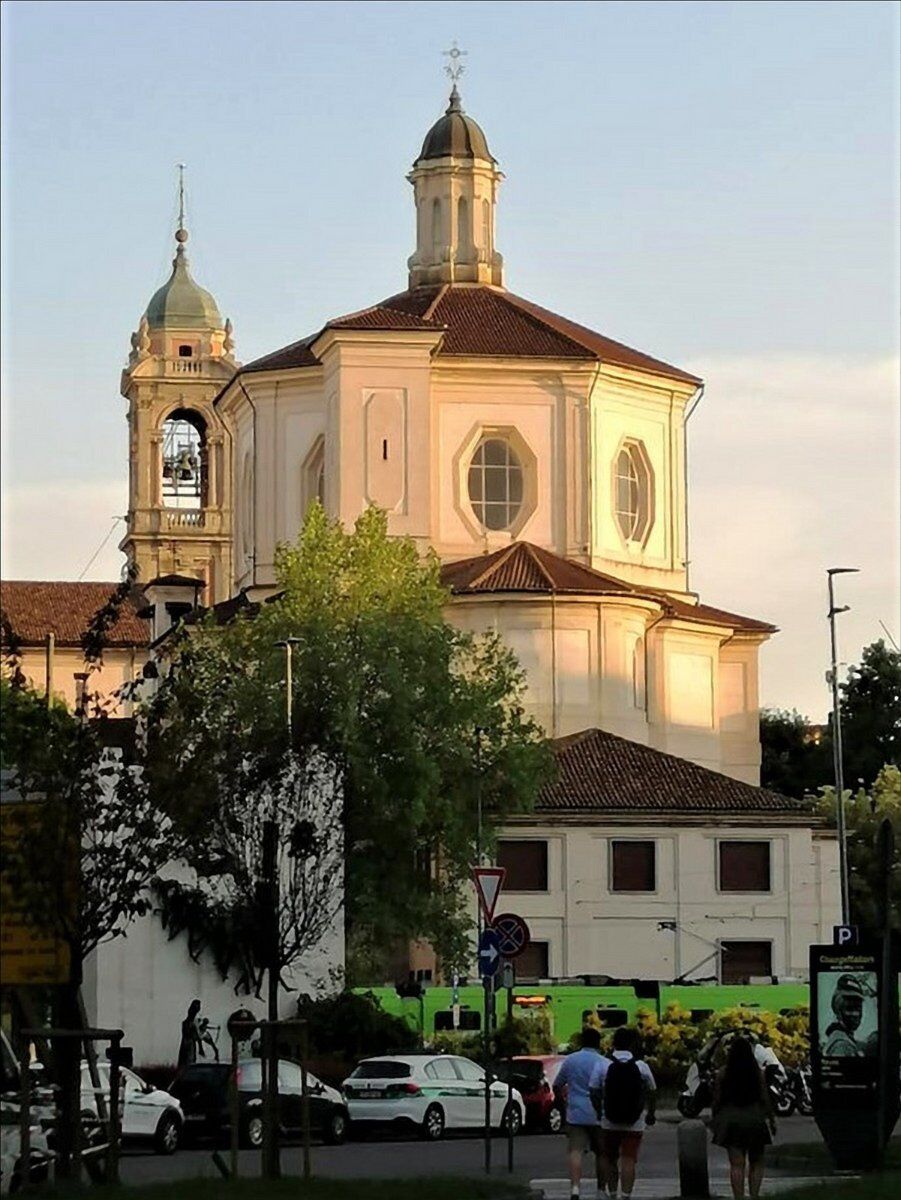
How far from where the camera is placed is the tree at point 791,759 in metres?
119

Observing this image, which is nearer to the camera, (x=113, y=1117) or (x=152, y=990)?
(x=113, y=1117)

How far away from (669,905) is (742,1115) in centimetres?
5056

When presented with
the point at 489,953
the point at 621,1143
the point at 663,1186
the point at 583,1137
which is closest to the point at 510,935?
the point at 489,953

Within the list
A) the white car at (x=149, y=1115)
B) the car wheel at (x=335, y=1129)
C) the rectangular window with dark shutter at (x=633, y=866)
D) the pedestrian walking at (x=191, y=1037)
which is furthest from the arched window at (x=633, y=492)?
the white car at (x=149, y=1115)

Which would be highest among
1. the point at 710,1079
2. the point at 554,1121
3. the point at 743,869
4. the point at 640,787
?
the point at 640,787

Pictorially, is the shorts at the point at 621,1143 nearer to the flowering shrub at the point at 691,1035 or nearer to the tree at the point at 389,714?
the flowering shrub at the point at 691,1035

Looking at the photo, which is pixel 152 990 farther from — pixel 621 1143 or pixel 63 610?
→ pixel 63 610

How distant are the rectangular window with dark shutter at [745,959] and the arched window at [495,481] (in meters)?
17.4

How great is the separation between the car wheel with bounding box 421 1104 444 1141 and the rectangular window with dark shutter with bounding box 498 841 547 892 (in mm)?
33952

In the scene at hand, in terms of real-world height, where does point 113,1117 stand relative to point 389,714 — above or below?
below

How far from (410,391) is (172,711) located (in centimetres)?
5891

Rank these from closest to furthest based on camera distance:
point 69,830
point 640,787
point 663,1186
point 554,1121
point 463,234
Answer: point 69,830, point 663,1186, point 554,1121, point 640,787, point 463,234

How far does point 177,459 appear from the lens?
15000 cm

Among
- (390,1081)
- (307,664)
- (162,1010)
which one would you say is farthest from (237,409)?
(390,1081)
